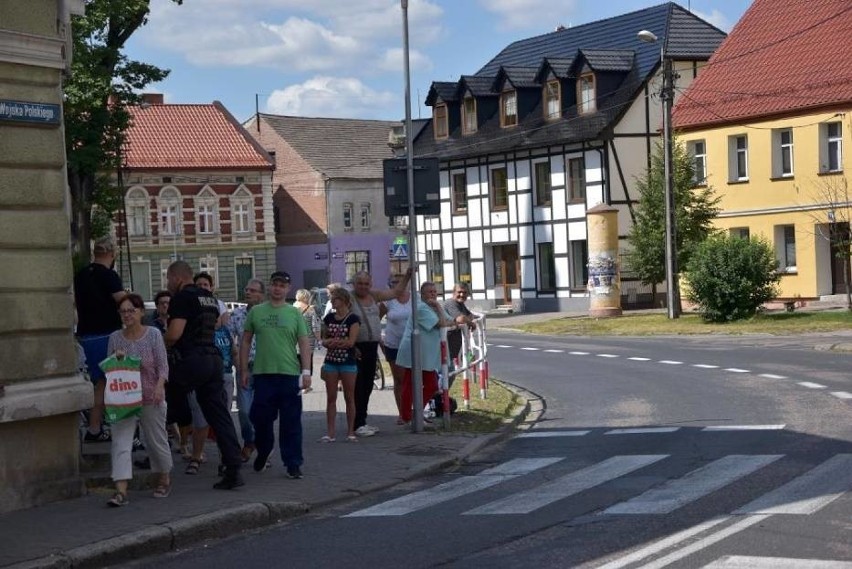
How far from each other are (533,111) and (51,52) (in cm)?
4533

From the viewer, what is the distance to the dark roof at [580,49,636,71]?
52.5m

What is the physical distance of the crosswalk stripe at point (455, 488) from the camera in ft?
36.8

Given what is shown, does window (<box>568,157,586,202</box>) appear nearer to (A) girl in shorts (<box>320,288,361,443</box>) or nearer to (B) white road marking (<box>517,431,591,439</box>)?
(B) white road marking (<box>517,431,591,439</box>)

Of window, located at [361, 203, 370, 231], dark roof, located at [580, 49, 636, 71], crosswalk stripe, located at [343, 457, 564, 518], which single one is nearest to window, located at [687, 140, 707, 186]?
dark roof, located at [580, 49, 636, 71]

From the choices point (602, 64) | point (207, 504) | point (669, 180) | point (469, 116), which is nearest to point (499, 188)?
point (469, 116)

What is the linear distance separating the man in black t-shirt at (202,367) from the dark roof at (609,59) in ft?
136

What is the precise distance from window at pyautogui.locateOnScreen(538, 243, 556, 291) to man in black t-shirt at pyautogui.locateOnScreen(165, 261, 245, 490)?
42.2 m

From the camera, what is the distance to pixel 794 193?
44.8m

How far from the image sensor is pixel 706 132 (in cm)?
4812

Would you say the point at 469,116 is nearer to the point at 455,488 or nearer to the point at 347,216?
the point at 347,216

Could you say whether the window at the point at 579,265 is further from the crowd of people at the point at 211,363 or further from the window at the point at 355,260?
the crowd of people at the point at 211,363

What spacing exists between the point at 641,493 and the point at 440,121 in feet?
167

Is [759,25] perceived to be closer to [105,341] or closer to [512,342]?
[512,342]

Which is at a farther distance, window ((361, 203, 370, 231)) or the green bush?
window ((361, 203, 370, 231))
